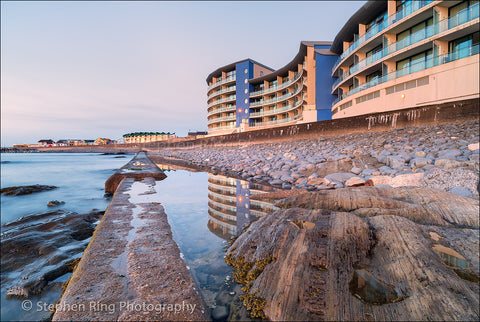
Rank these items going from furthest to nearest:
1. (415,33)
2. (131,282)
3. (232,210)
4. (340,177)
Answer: (415,33), (340,177), (232,210), (131,282)

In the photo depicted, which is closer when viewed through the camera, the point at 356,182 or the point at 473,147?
the point at 356,182

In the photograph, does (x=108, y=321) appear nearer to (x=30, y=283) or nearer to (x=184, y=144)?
(x=30, y=283)

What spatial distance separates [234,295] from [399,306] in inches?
46.1

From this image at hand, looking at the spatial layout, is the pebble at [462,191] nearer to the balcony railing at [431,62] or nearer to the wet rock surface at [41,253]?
the wet rock surface at [41,253]

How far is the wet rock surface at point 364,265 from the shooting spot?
1396 mm

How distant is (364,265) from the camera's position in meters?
1.75

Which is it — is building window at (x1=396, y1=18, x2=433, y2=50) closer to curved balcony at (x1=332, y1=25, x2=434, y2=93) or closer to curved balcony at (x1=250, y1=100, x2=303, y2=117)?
curved balcony at (x1=332, y1=25, x2=434, y2=93)

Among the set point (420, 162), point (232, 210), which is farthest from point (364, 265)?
point (420, 162)

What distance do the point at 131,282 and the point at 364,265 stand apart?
1851 millimetres

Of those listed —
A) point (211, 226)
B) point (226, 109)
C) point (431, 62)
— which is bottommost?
point (211, 226)

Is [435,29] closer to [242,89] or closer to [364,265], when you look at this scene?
[364,265]

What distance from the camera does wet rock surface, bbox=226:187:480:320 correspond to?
4.58ft

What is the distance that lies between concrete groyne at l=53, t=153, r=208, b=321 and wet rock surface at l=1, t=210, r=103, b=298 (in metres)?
0.65

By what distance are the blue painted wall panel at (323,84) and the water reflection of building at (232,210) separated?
89.4ft
